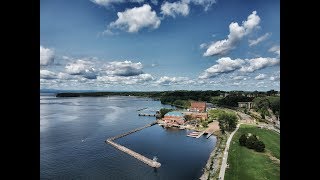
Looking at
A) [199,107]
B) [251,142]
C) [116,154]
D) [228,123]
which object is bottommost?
[116,154]

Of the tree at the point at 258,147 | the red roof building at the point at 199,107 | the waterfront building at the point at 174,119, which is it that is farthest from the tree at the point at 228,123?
the red roof building at the point at 199,107

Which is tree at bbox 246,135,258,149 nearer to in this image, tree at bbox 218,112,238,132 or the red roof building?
tree at bbox 218,112,238,132

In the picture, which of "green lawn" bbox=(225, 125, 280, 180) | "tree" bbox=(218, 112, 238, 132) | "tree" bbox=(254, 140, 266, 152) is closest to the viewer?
"green lawn" bbox=(225, 125, 280, 180)

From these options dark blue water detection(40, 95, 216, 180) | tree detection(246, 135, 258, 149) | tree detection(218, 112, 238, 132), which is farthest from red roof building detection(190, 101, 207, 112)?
tree detection(246, 135, 258, 149)

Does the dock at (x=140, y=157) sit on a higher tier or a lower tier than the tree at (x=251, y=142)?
lower

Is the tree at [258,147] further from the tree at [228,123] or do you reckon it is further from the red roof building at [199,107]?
the red roof building at [199,107]

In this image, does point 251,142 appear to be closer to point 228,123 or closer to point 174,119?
point 228,123

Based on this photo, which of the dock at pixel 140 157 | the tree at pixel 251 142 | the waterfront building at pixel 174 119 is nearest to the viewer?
the dock at pixel 140 157

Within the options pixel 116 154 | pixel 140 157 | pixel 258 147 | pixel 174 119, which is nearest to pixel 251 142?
pixel 258 147

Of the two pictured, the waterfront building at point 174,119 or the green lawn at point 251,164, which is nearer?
the green lawn at point 251,164
